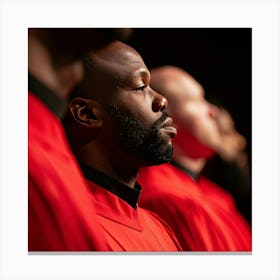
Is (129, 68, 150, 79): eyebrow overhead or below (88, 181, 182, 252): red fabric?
overhead

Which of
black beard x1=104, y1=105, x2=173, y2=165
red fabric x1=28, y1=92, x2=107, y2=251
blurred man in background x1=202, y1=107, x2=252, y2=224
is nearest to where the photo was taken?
red fabric x1=28, y1=92, x2=107, y2=251

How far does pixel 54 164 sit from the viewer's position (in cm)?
191

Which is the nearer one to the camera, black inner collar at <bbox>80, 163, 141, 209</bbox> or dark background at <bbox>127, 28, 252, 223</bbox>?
black inner collar at <bbox>80, 163, 141, 209</bbox>

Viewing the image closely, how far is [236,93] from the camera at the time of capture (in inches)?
83.0

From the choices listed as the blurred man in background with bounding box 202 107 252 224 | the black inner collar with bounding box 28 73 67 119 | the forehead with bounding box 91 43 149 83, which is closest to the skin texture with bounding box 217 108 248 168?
the blurred man in background with bounding box 202 107 252 224

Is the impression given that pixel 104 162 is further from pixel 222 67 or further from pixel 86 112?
pixel 222 67

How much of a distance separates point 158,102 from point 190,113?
0.15 metres

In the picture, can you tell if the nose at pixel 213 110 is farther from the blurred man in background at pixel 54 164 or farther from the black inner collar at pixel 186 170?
the blurred man in background at pixel 54 164

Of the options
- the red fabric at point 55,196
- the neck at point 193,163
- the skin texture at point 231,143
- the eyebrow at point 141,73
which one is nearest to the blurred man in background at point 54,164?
the red fabric at point 55,196

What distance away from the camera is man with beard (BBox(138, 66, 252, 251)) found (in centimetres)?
208

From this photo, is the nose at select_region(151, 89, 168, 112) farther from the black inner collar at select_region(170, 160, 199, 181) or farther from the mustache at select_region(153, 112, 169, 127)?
the black inner collar at select_region(170, 160, 199, 181)

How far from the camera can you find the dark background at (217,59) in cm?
209
